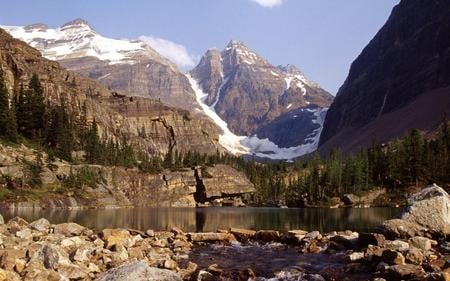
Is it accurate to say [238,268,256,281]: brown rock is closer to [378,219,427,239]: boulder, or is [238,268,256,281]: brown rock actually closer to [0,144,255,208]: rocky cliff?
[378,219,427,239]: boulder

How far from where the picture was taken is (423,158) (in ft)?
511

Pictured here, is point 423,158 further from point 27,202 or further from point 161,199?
point 27,202

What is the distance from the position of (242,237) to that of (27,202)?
7293cm

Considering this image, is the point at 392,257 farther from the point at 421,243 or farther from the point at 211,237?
the point at 211,237

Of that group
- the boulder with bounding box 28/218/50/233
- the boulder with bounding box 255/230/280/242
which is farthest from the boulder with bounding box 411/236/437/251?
the boulder with bounding box 28/218/50/233

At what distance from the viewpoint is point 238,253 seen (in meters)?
38.8

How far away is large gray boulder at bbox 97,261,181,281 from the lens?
76.1 feet

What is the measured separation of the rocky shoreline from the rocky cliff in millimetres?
69663

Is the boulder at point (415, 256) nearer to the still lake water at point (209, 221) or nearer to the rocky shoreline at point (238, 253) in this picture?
the rocky shoreline at point (238, 253)

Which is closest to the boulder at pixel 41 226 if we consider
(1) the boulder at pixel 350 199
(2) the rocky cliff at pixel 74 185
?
(2) the rocky cliff at pixel 74 185

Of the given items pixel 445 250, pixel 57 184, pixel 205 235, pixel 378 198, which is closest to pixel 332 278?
pixel 445 250

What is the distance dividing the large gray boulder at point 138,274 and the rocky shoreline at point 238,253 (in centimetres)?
5

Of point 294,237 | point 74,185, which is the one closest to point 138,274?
point 294,237

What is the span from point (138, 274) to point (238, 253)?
16569mm
